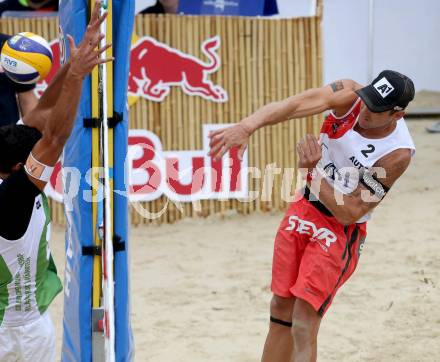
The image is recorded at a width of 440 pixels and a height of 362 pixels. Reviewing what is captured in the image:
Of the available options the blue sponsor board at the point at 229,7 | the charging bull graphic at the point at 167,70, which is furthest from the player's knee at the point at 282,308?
the blue sponsor board at the point at 229,7

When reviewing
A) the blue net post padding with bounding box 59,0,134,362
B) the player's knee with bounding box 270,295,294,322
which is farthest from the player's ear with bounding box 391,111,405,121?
the blue net post padding with bounding box 59,0,134,362

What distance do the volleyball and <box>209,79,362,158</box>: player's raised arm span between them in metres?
1.39

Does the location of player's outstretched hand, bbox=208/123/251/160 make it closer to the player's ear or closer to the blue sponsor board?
the player's ear

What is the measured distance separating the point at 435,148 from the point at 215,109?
2924 millimetres

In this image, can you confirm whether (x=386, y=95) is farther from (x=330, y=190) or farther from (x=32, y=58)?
(x=32, y=58)

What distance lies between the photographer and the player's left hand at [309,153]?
4.12 meters

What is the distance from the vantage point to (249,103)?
805cm

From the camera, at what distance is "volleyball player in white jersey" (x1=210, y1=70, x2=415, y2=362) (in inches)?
164

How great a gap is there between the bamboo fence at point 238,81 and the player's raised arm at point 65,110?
4.53m

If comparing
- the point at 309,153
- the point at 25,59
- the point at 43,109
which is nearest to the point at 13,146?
the point at 43,109

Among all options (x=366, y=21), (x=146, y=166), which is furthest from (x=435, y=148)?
(x=146, y=166)

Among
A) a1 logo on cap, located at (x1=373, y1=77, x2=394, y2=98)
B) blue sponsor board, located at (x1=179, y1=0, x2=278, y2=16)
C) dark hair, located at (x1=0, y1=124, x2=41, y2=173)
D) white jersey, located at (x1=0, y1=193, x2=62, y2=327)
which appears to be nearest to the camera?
dark hair, located at (x1=0, y1=124, x2=41, y2=173)

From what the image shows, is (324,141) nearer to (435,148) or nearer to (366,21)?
(435,148)

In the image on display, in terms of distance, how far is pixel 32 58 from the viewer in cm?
472
